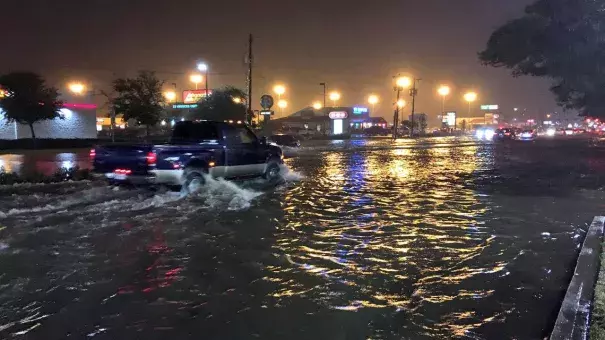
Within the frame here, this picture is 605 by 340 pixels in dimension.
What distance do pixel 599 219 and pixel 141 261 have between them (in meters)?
7.78

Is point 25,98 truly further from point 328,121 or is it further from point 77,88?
point 328,121

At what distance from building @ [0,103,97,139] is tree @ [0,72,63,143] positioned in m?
4.87

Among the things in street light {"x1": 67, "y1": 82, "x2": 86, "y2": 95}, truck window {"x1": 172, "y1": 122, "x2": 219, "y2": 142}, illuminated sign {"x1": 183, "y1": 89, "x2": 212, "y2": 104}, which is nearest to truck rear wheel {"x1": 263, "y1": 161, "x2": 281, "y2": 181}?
truck window {"x1": 172, "y1": 122, "x2": 219, "y2": 142}

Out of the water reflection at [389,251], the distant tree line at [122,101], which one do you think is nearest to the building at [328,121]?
the distant tree line at [122,101]

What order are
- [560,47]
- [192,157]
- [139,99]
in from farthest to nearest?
[139,99], [560,47], [192,157]

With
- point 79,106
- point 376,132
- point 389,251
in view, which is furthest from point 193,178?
point 376,132

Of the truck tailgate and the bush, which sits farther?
the bush

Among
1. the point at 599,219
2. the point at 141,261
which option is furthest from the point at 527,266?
the point at 141,261

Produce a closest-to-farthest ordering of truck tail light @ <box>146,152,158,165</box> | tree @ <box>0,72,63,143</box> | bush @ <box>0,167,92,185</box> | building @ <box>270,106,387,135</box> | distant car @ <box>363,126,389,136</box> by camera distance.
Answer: truck tail light @ <box>146,152,158,165</box> < bush @ <box>0,167,92,185</box> < tree @ <box>0,72,63,143</box> < building @ <box>270,106,387,135</box> < distant car @ <box>363,126,389,136</box>

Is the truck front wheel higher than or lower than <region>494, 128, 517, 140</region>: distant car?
lower

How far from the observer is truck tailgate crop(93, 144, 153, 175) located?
481 inches

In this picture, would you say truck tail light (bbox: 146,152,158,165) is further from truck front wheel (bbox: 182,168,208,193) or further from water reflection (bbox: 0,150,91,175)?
water reflection (bbox: 0,150,91,175)

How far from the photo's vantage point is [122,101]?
38.7m

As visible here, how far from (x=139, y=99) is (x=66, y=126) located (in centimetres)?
841
